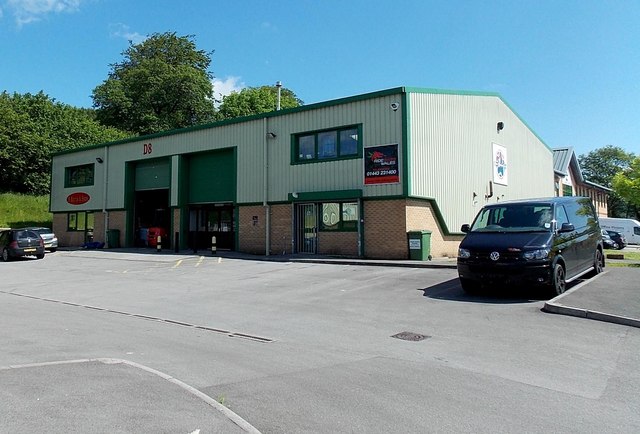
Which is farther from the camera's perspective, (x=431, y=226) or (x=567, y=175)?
(x=567, y=175)

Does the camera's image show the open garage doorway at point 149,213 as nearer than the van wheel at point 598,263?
No

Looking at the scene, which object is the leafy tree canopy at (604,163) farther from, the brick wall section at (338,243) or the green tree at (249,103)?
the brick wall section at (338,243)

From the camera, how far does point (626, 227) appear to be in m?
42.1

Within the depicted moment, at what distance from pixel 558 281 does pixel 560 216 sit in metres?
1.66

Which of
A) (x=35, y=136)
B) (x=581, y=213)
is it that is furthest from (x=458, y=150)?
(x=35, y=136)

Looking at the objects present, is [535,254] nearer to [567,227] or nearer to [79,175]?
[567,227]

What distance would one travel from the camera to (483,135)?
2530 centimetres

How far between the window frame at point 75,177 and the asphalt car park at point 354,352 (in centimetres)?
2218

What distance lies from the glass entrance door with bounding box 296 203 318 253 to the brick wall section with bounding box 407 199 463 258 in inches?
178

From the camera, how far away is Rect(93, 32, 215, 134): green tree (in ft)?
184

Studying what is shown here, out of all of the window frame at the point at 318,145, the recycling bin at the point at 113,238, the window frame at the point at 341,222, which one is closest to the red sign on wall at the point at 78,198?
the recycling bin at the point at 113,238

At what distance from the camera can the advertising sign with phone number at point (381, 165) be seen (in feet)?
64.4

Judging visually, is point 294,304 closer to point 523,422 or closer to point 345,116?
point 523,422

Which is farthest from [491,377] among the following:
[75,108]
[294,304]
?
[75,108]
